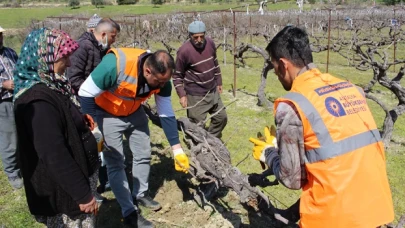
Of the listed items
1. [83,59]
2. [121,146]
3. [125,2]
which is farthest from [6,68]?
[125,2]

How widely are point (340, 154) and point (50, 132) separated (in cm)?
149

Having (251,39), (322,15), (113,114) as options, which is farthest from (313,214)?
(322,15)

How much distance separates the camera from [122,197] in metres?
3.42

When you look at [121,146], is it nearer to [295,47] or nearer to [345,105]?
[295,47]

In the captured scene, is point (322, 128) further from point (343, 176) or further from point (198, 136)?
point (198, 136)

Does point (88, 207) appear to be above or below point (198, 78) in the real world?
below

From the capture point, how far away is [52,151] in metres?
2.03

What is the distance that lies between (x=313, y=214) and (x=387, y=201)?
0.38 m

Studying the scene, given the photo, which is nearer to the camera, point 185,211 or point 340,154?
point 340,154

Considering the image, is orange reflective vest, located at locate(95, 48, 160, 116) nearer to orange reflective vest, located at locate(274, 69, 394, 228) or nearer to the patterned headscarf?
the patterned headscarf

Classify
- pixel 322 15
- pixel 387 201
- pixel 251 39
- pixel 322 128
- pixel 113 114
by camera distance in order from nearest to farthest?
pixel 322 128 < pixel 387 201 < pixel 113 114 < pixel 251 39 < pixel 322 15

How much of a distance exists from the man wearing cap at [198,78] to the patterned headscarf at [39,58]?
274 centimetres

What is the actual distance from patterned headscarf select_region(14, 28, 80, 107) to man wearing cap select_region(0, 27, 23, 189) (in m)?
2.12

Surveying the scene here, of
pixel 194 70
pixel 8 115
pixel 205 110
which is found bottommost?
pixel 205 110
